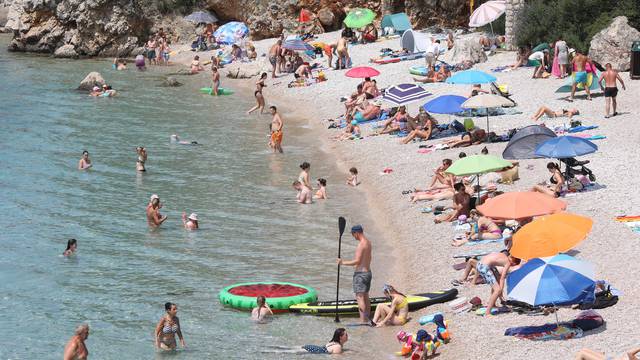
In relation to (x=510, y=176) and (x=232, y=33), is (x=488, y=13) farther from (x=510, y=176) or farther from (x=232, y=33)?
(x=510, y=176)

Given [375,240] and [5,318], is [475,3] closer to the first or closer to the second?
[375,240]

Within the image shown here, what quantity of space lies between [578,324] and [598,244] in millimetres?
3328

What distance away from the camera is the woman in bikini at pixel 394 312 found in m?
14.7

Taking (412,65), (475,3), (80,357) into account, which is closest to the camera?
(80,357)

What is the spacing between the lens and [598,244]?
15.8m

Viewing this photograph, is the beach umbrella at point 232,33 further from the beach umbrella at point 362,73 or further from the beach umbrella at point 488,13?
the beach umbrella at point 362,73

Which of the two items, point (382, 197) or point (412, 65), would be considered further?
point (412, 65)

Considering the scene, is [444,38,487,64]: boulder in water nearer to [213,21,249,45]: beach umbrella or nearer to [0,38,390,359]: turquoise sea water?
[0,38,390,359]: turquoise sea water

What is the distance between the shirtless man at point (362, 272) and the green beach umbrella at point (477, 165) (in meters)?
4.63

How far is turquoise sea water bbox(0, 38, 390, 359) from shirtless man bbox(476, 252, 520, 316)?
73.1 inches

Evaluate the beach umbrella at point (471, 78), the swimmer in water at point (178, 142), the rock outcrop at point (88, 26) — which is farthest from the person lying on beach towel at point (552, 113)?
the rock outcrop at point (88, 26)

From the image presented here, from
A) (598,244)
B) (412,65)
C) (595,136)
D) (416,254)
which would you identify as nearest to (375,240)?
(416,254)

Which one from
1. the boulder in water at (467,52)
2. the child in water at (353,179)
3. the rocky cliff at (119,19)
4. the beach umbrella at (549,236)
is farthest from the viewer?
the rocky cliff at (119,19)

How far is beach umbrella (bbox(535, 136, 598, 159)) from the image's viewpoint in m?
18.7
